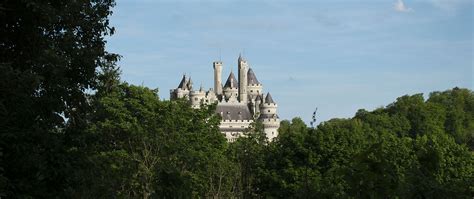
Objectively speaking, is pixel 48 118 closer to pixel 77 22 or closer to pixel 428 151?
pixel 77 22

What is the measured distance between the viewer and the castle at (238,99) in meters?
122

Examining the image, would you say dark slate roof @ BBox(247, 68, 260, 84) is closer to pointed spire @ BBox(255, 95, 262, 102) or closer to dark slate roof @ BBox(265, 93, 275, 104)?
pointed spire @ BBox(255, 95, 262, 102)

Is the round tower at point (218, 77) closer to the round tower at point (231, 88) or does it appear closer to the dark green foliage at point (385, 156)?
the round tower at point (231, 88)

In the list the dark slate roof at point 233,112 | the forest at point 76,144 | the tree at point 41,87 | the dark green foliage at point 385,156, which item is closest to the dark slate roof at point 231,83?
the dark slate roof at point 233,112

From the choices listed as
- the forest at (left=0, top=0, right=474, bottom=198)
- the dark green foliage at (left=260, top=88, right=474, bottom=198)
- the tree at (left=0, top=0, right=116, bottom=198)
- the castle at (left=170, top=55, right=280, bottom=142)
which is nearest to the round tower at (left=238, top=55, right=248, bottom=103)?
the castle at (left=170, top=55, right=280, bottom=142)

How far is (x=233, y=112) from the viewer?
126 metres

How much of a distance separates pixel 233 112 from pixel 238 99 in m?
9.70

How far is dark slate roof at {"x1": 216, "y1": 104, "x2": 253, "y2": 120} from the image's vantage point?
125m

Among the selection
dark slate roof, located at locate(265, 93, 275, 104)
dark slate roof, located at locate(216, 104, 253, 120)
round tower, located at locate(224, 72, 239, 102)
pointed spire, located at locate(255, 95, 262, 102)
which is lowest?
dark slate roof, located at locate(216, 104, 253, 120)

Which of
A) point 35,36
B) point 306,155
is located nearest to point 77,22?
point 35,36

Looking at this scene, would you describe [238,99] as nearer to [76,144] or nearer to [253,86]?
[253,86]

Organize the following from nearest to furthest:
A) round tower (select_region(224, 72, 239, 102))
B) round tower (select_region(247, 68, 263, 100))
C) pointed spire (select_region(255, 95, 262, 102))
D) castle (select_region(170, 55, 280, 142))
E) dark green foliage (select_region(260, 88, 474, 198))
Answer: dark green foliage (select_region(260, 88, 474, 198)) < castle (select_region(170, 55, 280, 142)) < pointed spire (select_region(255, 95, 262, 102)) < round tower (select_region(224, 72, 239, 102)) < round tower (select_region(247, 68, 263, 100))

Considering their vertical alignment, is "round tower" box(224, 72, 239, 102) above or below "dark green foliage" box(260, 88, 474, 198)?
above

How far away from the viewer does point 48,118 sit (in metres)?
15.5
